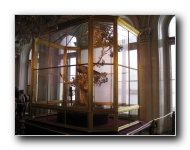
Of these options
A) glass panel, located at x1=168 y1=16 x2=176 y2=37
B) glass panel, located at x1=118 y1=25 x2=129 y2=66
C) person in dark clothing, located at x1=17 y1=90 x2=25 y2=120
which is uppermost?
glass panel, located at x1=168 y1=16 x2=176 y2=37

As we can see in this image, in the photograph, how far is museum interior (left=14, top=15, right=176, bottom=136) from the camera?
7.70 ft

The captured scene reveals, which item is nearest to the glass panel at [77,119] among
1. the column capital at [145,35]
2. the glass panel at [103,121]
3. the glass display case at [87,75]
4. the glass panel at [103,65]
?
the glass display case at [87,75]

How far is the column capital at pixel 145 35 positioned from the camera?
288 cm

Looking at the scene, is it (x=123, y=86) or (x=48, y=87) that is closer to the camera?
(x=123, y=86)

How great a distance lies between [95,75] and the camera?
7.59 ft

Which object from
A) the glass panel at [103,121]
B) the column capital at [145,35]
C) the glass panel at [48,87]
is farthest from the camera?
the column capital at [145,35]

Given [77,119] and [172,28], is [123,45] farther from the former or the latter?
[77,119]

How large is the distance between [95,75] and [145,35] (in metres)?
1.20

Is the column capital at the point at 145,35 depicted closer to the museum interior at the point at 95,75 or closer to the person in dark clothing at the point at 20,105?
the museum interior at the point at 95,75

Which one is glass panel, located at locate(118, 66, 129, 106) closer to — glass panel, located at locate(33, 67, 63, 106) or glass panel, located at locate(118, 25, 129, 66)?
glass panel, located at locate(118, 25, 129, 66)

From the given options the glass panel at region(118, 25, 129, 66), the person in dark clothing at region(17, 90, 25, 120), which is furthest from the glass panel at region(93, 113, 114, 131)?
the person in dark clothing at region(17, 90, 25, 120)

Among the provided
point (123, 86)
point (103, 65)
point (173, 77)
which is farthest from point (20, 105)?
point (173, 77)
